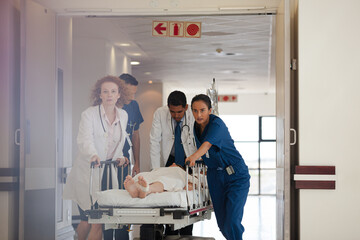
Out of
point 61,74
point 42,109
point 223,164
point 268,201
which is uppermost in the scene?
point 61,74

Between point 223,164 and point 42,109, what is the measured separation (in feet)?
6.10

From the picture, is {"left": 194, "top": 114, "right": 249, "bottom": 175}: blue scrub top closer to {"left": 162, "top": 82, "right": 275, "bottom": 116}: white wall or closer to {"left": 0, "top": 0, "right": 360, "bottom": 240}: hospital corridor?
{"left": 0, "top": 0, "right": 360, "bottom": 240}: hospital corridor

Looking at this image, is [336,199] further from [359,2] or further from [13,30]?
[13,30]

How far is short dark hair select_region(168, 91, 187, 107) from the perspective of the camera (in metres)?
4.96

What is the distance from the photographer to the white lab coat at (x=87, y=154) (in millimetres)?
4980

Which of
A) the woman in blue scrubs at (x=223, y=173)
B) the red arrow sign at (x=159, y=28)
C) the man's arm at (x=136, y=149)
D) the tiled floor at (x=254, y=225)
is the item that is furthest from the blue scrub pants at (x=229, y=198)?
the tiled floor at (x=254, y=225)

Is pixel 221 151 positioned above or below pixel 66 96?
below

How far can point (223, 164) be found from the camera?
4152 mm

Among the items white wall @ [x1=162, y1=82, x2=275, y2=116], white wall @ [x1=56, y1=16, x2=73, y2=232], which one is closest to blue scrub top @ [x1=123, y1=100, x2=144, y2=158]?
white wall @ [x1=56, y1=16, x2=73, y2=232]

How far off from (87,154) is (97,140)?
0.58 ft

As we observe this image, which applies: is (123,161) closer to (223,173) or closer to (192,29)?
(223,173)

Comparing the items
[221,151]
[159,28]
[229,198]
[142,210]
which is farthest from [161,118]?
[142,210]

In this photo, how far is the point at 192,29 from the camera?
15.9ft

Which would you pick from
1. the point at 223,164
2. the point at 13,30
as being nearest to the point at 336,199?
the point at 223,164
